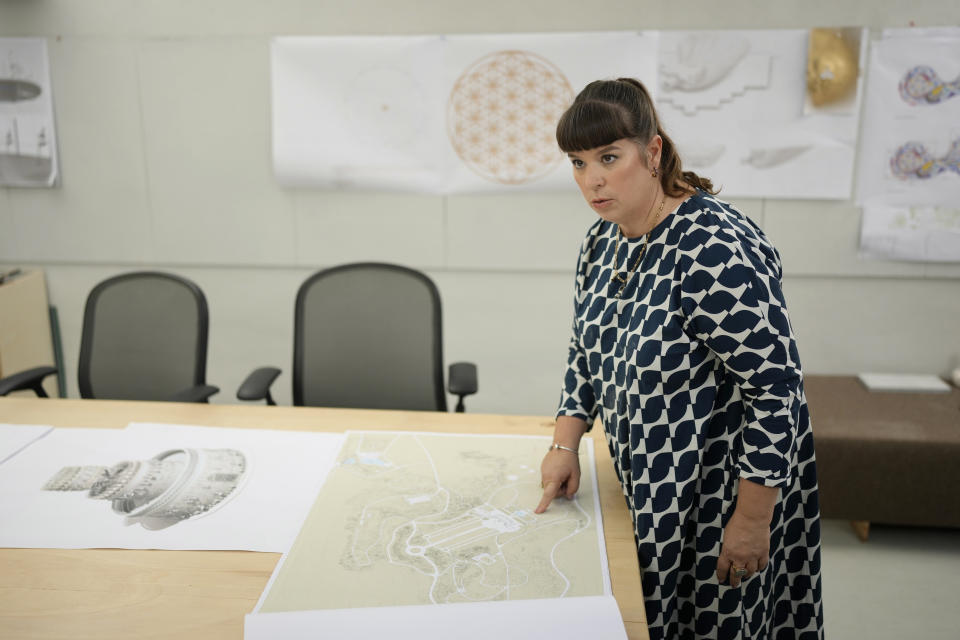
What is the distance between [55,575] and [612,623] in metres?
0.92

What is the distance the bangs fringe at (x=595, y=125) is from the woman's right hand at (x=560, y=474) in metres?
0.61

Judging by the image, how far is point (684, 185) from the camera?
4.10ft

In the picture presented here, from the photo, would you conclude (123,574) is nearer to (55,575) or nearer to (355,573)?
(55,575)

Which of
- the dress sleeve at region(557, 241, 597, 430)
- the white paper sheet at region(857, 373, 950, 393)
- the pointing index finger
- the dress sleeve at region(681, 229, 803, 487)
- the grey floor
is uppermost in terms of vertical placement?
the dress sleeve at region(681, 229, 803, 487)

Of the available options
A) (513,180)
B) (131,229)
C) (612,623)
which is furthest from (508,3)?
(612,623)

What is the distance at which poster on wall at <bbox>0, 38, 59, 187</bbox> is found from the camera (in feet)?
10.6

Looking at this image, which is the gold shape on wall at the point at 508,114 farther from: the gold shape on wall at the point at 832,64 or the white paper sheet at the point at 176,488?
the white paper sheet at the point at 176,488

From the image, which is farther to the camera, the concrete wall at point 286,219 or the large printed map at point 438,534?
the concrete wall at point 286,219

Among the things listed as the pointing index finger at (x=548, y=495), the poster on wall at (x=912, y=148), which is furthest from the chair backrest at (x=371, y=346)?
the poster on wall at (x=912, y=148)

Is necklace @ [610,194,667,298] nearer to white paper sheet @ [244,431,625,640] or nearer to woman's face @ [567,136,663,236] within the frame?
woman's face @ [567,136,663,236]

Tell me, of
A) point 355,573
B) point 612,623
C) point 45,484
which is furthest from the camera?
point 45,484

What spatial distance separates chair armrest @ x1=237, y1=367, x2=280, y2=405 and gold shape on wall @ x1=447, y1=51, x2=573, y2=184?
1383 mm

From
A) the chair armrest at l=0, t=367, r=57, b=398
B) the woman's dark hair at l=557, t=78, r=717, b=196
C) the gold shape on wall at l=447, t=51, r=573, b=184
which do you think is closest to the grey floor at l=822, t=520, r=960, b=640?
the woman's dark hair at l=557, t=78, r=717, b=196

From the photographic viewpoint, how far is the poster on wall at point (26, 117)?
3244mm
